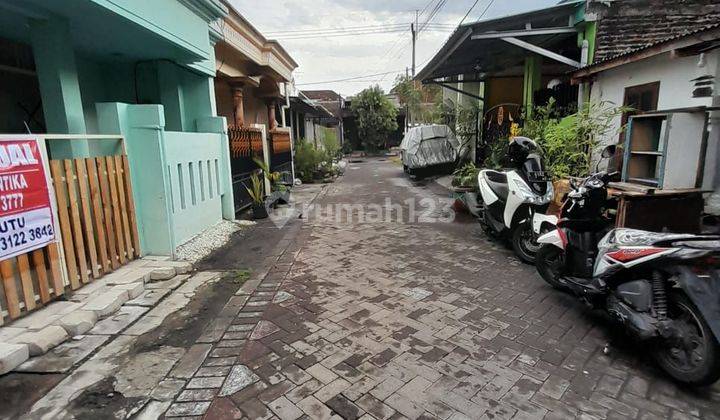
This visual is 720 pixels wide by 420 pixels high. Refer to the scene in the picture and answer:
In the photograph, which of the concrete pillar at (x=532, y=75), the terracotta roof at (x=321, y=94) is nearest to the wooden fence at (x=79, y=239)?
the concrete pillar at (x=532, y=75)

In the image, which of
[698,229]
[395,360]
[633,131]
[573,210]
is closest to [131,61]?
[395,360]

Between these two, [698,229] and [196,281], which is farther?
[196,281]

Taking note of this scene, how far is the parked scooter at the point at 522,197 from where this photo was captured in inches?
191

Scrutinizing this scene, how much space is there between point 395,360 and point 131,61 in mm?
6125

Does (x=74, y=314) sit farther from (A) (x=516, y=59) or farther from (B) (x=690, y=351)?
(A) (x=516, y=59)

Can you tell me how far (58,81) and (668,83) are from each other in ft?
23.7

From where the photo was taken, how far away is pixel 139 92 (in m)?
6.41

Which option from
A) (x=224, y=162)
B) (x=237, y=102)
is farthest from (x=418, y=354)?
(x=237, y=102)

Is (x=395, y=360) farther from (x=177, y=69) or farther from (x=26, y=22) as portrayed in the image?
(x=177, y=69)

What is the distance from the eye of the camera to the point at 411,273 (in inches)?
181

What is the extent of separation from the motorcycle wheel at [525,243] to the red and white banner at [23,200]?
4.99 m

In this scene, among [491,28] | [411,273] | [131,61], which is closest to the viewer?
[411,273]

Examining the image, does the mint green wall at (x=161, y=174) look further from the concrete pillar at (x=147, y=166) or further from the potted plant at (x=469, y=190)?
the potted plant at (x=469, y=190)

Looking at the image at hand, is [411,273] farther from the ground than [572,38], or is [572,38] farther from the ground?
[572,38]
